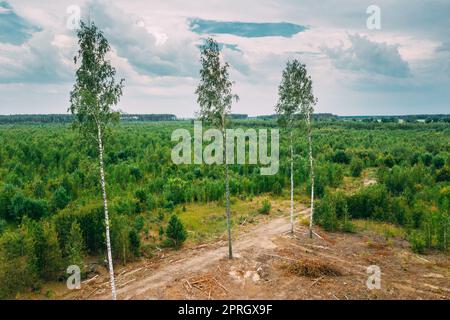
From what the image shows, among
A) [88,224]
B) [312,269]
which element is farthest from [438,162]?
[88,224]

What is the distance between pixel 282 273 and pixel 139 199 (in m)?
16.5

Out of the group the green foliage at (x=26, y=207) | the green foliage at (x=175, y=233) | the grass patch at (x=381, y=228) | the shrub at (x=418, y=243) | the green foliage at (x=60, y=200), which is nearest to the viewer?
the shrub at (x=418, y=243)

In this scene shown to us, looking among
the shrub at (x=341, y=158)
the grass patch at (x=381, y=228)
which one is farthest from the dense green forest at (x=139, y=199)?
the grass patch at (x=381, y=228)

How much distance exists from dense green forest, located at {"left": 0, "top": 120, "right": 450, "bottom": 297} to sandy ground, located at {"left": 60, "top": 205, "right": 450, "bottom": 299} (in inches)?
67.5

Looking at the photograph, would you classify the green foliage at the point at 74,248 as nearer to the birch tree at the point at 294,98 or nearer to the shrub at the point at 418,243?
the birch tree at the point at 294,98

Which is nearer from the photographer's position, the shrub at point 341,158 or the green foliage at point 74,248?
the green foliage at point 74,248

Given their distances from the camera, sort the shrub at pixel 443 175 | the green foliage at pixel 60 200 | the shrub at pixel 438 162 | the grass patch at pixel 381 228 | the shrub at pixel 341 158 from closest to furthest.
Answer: the grass patch at pixel 381 228
the green foliage at pixel 60 200
the shrub at pixel 443 175
the shrub at pixel 438 162
the shrub at pixel 341 158

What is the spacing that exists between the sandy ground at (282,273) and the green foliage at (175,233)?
→ 880 mm

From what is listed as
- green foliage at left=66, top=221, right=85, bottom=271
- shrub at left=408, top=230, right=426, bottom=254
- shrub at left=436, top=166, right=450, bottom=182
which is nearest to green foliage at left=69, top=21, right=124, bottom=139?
green foliage at left=66, top=221, right=85, bottom=271

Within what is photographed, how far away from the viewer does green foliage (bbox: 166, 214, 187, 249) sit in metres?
22.3

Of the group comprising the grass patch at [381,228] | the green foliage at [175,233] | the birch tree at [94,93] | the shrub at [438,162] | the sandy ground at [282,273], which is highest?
the birch tree at [94,93]

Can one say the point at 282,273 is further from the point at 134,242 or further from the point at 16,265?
the point at 16,265

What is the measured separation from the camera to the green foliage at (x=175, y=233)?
22.3 meters
